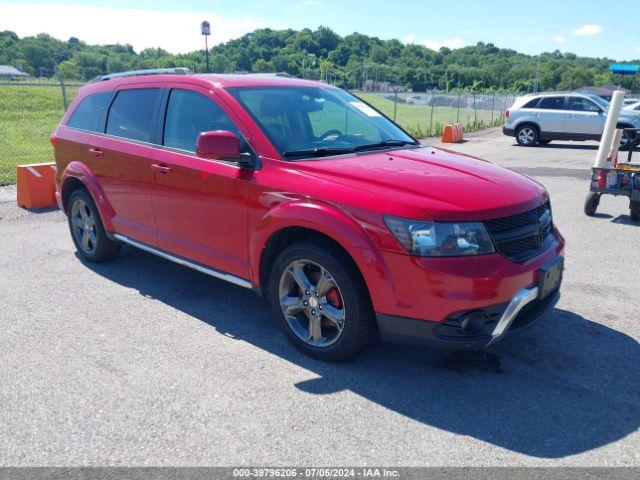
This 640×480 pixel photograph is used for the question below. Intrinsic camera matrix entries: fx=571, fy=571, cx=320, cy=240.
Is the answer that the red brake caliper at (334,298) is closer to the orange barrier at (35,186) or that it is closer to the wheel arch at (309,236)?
the wheel arch at (309,236)

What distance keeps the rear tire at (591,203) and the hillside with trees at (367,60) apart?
105 ft

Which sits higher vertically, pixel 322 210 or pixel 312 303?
pixel 322 210

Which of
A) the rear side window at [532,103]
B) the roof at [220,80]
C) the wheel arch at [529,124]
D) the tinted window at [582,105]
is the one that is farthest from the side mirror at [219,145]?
the tinted window at [582,105]

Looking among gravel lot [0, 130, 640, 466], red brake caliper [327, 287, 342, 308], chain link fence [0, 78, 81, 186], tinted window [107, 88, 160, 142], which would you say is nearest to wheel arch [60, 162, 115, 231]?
tinted window [107, 88, 160, 142]

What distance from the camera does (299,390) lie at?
343cm

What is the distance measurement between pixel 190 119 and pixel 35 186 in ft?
16.4

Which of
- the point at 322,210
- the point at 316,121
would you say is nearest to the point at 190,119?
the point at 316,121

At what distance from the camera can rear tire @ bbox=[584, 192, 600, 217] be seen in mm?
8016

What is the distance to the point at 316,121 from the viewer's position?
457cm

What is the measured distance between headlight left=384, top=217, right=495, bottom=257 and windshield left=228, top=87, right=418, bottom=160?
3.57ft

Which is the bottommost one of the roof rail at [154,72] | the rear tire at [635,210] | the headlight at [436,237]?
the rear tire at [635,210]

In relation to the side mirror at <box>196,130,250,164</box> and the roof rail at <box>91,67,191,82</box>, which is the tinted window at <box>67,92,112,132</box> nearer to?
the roof rail at <box>91,67,191,82</box>

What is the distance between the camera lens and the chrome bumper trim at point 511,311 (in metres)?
3.24

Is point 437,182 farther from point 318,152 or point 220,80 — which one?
point 220,80
